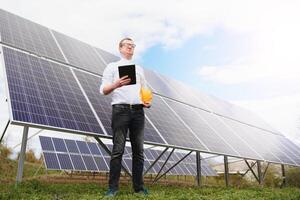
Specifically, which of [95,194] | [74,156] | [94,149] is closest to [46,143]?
[74,156]

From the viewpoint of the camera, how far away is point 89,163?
16078mm

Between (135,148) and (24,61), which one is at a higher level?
(24,61)

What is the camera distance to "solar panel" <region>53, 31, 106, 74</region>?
10.3 meters

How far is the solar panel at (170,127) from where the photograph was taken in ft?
Answer: 29.3

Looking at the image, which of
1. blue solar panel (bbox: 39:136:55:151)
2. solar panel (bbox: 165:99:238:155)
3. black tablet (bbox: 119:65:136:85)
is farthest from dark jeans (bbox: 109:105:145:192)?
blue solar panel (bbox: 39:136:55:151)

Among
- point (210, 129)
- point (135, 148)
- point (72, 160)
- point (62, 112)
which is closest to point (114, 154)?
point (135, 148)

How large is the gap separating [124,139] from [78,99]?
3.14m

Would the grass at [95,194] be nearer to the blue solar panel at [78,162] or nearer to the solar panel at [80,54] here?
the solar panel at [80,54]

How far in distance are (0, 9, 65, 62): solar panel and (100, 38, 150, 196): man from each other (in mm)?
4335

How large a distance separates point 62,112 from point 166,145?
270 cm

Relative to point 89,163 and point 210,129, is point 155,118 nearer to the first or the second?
point 210,129

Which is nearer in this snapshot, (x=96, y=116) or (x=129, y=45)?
(x=129, y=45)

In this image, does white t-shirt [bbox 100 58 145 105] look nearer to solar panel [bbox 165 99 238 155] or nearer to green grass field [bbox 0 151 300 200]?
green grass field [bbox 0 151 300 200]

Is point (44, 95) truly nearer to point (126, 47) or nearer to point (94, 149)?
point (126, 47)
